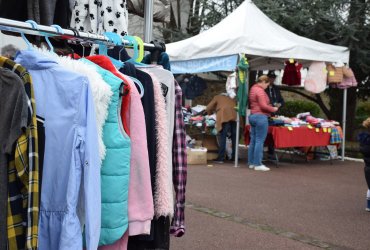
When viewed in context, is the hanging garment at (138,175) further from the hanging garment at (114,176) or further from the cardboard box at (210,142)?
the cardboard box at (210,142)

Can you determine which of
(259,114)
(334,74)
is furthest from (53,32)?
(334,74)

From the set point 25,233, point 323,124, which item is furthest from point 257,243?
point 323,124

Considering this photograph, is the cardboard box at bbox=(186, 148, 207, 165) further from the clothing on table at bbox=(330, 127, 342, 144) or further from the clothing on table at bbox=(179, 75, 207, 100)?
the clothing on table at bbox=(179, 75, 207, 100)

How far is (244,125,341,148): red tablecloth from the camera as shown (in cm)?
971

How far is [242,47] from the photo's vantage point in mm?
9266

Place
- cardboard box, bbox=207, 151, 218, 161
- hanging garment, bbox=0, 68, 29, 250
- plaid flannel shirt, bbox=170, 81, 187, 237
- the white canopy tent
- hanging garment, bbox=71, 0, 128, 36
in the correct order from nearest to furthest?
hanging garment, bbox=0, 68, 29, 250 < plaid flannel shirt, bbox=170, 81, 187, 237 < hanging garment, bbox=71, 0, 128, 36 < the white canopy tent < cardboard box, bbox=207, 151, 218, 161

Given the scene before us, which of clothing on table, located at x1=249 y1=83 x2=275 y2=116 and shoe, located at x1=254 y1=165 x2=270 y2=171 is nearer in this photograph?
clothing on table, located at x1=249 y1=83 x2=275 y2=116

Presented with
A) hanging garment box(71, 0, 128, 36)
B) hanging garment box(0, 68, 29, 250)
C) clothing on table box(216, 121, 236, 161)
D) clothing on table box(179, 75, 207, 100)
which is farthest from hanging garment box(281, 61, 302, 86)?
hanging garment box(0, 68, 29, 250)

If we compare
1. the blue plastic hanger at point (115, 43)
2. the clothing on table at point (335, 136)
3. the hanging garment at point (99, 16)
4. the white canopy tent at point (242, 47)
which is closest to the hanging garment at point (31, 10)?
the hanging garment at point (99, 16)

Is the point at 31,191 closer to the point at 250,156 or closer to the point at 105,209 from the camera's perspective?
the point at 105,209

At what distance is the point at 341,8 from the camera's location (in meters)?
12.8

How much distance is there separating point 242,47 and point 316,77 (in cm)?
232

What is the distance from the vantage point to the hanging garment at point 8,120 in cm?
182

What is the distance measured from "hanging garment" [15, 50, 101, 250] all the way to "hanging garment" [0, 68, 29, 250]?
163 millimetres
